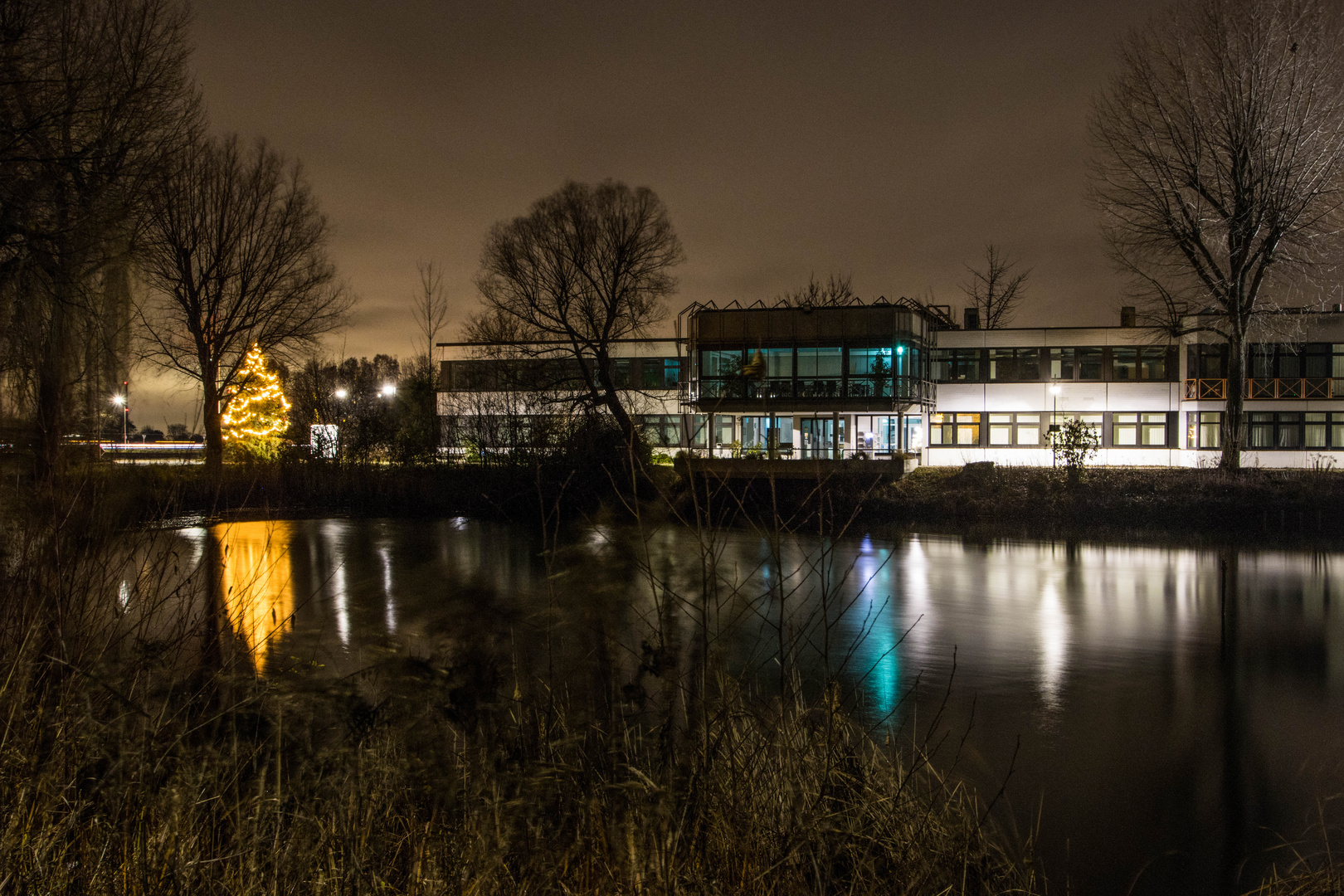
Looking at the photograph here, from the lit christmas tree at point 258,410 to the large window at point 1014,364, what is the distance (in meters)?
31.1

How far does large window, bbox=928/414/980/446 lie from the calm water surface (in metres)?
21.4

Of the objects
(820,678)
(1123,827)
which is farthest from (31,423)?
Result: (1123,827)

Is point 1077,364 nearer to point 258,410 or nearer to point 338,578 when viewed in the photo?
point 338,578

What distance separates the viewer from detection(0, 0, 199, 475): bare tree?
9516 mm

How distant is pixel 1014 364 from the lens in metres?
42.2

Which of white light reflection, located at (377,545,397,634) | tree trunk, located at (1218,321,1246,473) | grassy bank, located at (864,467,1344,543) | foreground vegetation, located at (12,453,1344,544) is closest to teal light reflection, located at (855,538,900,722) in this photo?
white light reflection, located at (377,545,397,634)

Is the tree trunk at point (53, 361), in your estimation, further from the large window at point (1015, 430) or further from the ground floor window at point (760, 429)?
the large window at point (1015, 430)

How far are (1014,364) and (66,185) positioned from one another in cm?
3903

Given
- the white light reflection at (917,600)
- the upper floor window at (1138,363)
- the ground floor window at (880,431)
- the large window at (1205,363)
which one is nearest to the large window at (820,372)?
the ground floor window at (880,431)

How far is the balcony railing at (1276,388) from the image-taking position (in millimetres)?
39000

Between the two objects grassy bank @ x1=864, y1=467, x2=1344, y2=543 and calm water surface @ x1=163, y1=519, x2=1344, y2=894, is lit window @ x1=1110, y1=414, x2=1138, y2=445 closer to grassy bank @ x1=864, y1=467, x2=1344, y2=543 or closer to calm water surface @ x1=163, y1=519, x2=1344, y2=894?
grassy bank @ x1=864, y1=467, x2=1344, y2=543

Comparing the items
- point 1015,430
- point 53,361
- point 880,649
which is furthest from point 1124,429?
point 53,361

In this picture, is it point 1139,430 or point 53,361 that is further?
point 1139,430

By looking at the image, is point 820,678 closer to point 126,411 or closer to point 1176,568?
point 126,411
